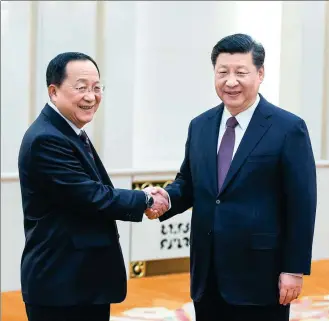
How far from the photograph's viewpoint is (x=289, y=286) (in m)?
3.09

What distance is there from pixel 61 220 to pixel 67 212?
0.04m

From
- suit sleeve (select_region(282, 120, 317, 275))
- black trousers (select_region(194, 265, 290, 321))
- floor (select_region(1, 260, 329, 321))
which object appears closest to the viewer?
suit sleeve (select_region(282, 120, 317, 275))

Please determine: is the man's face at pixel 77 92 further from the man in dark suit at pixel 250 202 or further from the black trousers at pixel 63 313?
the black trousers at pixel 63 313

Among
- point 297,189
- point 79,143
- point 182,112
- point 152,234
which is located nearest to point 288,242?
point 297,189

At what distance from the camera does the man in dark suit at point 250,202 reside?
3.10 metres

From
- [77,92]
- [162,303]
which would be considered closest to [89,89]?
[77,92]

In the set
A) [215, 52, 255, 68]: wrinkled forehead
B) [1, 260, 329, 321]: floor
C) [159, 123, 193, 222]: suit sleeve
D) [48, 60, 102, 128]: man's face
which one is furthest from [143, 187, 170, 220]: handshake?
[1, 260, 329, 321]: floor

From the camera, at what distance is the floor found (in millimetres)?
4074

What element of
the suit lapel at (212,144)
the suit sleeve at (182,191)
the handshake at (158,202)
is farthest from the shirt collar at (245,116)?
the handshake at (158,202)

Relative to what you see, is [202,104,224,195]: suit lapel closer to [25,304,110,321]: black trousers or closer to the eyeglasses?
the eyeglasses

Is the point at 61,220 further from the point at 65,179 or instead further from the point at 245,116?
the point at 245,116

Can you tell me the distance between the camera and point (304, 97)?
742 centimetres

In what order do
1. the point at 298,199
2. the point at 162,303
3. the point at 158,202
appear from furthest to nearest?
1. the point at 162,303
2. the point at 158,202
3. the point at 298,199

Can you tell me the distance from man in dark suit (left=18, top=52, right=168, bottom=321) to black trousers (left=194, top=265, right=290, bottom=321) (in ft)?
1.21
